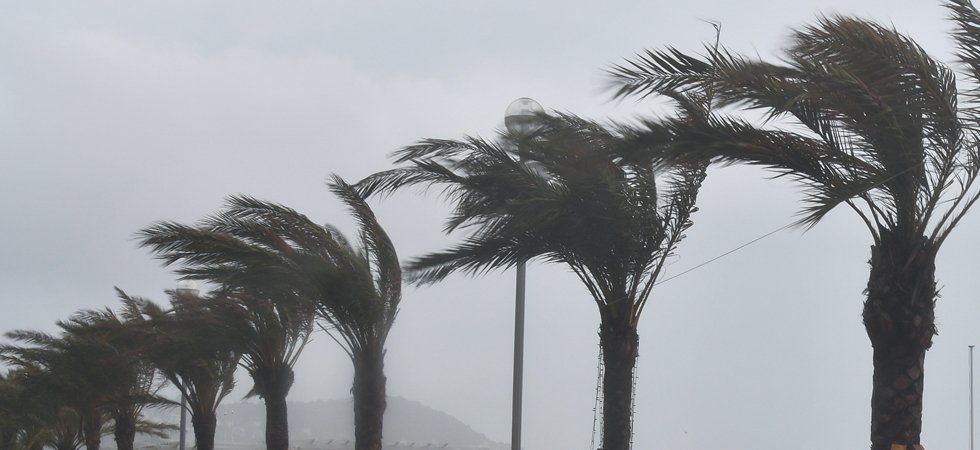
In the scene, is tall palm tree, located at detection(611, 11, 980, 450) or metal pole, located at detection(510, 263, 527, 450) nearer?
tall palm tree, located at detection(611, 11, 980, 450)

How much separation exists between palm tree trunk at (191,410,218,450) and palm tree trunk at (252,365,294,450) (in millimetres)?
3429

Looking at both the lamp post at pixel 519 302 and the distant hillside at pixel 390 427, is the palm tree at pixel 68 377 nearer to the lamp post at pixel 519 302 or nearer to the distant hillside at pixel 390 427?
the distant hillside at pixel 390 427

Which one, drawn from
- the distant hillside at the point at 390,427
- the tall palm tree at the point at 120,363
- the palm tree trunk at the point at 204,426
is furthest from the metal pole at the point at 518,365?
the palm tree trunk at the point at 204,426

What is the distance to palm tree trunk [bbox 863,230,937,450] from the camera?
870cm

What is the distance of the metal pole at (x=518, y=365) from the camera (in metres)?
12.6

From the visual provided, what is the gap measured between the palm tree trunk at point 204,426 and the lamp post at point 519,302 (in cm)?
1161

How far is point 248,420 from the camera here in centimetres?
4381

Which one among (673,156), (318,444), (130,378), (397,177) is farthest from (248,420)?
(673,156)

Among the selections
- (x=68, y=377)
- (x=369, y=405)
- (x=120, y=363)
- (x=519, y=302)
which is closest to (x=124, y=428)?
(x=68, y=377)

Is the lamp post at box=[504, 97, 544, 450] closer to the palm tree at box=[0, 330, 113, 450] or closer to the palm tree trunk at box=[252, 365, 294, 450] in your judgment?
the palm tree trunk at box=[252, 365, 294, 450]

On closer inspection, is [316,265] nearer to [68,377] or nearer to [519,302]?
[519,302]

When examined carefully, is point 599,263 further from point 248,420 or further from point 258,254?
point 248,420

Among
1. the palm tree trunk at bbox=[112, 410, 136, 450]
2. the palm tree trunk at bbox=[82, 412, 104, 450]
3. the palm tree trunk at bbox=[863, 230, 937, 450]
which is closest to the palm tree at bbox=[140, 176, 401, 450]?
the palm tree trunk at bbox=[863, 230, 937, 450]

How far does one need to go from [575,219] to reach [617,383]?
1909 millimetres
